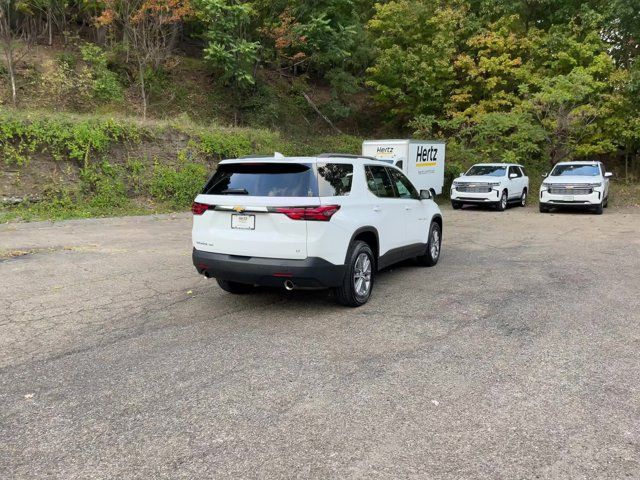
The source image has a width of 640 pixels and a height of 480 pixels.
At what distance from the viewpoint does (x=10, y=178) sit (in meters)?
14.2

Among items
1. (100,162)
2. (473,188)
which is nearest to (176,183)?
(100,162)

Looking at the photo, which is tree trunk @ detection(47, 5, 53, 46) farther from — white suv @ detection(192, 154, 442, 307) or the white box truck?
white suv @ detection(192, 154, 442, 307)

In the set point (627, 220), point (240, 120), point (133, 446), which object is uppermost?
point (240, 120)

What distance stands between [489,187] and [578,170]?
10.7 feet

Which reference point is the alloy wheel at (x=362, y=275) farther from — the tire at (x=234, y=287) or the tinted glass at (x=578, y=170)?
the tinted glass at (x=578, y=170)

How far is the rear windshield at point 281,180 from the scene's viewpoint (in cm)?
541

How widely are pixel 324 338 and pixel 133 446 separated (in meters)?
2.23

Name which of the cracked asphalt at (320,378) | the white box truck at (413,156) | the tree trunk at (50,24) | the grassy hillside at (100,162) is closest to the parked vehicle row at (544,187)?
the white box truck at (413,156)

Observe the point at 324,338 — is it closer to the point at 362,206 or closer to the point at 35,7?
the point at 362,206

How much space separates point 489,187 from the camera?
1823cm

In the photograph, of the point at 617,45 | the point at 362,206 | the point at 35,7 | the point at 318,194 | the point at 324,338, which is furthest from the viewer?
the point at 617,45

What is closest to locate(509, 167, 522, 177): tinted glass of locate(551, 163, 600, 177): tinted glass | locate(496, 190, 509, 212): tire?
locate(496, 190, 509, 212): tire

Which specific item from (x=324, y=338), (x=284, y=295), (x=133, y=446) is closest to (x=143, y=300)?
(x=284, y=295)

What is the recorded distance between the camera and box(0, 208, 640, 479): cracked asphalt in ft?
9.60
